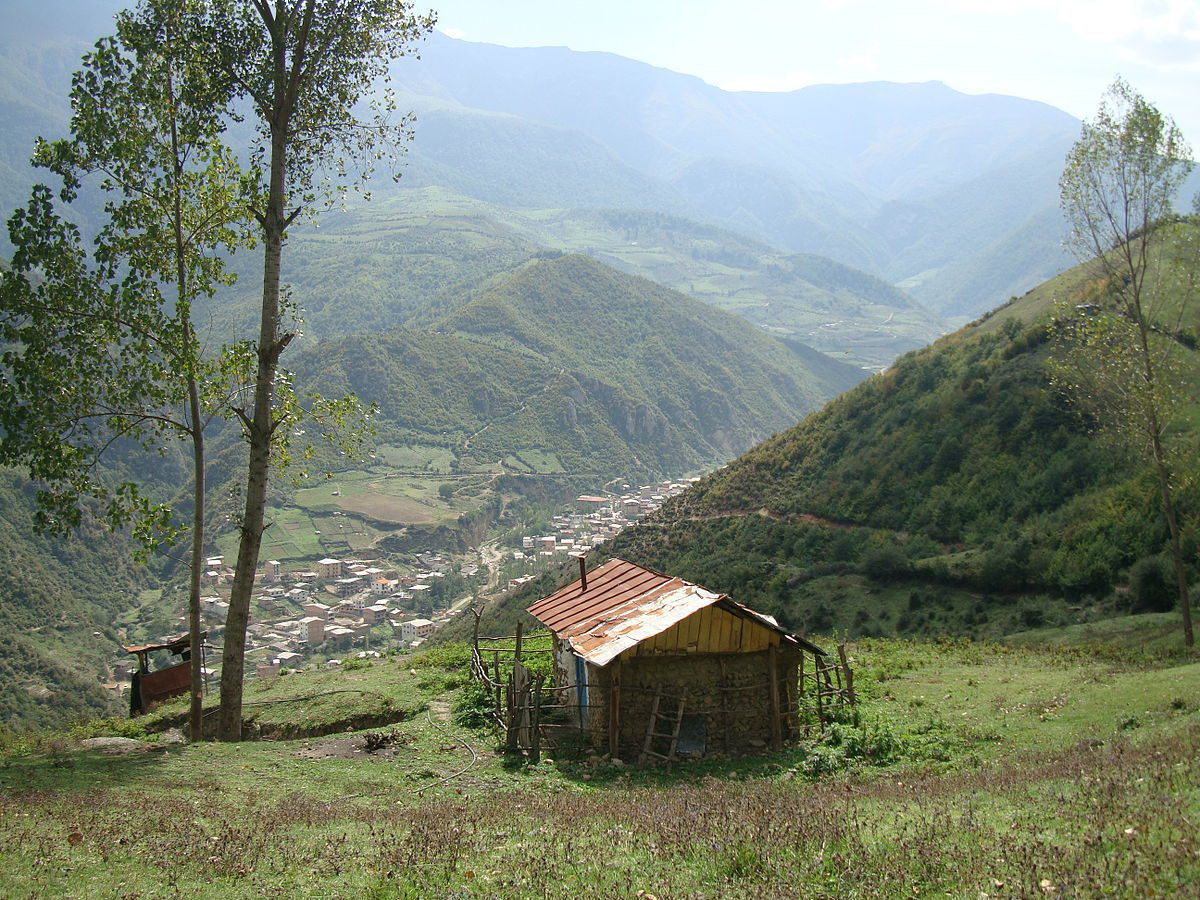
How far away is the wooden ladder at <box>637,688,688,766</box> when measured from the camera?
14.5m

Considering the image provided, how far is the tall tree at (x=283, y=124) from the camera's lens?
15609 mm

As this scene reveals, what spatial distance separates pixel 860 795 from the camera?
10.3 m

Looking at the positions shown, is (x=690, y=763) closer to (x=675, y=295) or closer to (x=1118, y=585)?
(x=1118, y=585)

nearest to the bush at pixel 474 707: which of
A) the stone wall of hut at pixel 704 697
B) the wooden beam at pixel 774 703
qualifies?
the stone wall of hut at pixel 704 697

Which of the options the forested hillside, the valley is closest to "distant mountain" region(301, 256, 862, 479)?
Result: the forested hillside

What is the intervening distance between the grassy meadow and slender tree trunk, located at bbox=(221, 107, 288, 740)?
940 millimetres

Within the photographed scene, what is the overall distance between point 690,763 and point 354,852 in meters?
7.36

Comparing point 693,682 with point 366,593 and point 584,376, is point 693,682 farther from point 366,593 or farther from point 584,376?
point 584,376

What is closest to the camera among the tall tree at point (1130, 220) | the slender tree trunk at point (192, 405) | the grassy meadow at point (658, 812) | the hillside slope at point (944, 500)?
the grassy meadow at point (658, 812)

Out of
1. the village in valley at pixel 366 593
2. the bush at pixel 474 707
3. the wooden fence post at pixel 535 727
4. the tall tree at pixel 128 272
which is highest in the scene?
the tall tree at pixel 128 272

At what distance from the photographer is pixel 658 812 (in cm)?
933

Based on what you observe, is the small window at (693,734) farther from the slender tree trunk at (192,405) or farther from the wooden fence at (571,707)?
the slender tree trunk at (192,405)

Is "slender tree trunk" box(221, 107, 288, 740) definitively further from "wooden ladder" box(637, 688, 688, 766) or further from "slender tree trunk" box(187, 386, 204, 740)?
"wooden ladder" box(637, 688, 688, 766)

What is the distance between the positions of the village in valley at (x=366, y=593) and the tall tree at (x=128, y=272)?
38048mm
